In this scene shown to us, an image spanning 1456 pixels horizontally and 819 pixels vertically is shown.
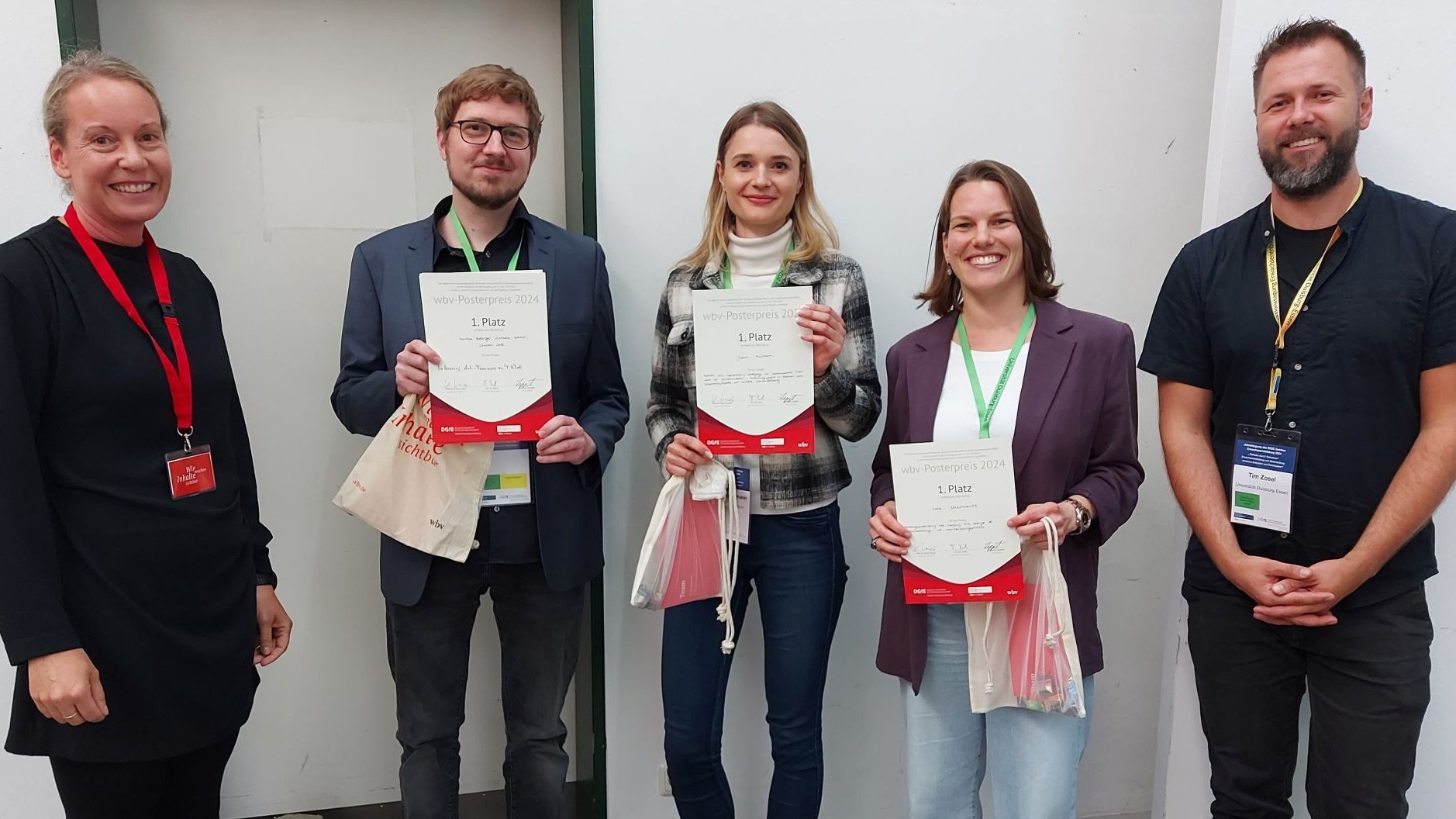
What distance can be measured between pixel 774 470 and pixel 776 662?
429mm

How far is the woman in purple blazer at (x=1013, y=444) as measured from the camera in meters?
1.61

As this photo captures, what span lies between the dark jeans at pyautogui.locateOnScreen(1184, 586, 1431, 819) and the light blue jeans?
1.28 feet

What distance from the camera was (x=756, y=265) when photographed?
1917 millimetres

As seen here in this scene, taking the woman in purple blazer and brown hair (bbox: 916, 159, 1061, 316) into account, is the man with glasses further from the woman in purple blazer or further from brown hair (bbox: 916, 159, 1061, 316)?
brown hair (bbox: 916, 159, 1061, 316)

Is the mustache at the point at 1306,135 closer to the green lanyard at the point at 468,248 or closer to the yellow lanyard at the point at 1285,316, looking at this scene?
the yellow lanyard at the point at 1285,316

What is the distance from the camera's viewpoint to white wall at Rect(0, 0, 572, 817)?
2283 mm

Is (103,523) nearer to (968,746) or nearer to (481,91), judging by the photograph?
(481,91)

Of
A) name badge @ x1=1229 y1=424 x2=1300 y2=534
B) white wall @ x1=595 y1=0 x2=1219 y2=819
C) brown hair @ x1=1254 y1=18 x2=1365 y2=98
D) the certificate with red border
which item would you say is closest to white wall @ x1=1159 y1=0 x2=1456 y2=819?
brown hair @ x1=1254 y1=18 x2=1365 y2=98

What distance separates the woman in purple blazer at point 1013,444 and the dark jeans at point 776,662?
22cm

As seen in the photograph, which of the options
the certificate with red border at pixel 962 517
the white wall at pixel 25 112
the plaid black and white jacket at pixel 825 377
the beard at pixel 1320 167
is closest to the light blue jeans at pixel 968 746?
the certificate with red border at pixel 962 517

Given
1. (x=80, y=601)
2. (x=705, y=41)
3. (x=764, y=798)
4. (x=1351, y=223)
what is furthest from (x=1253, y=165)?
(x=80, y=601)

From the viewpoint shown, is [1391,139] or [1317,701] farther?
[1391,139]

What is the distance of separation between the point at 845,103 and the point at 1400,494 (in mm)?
1544

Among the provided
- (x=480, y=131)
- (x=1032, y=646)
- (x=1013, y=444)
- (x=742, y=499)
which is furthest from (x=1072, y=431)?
(x=480, y=131)
